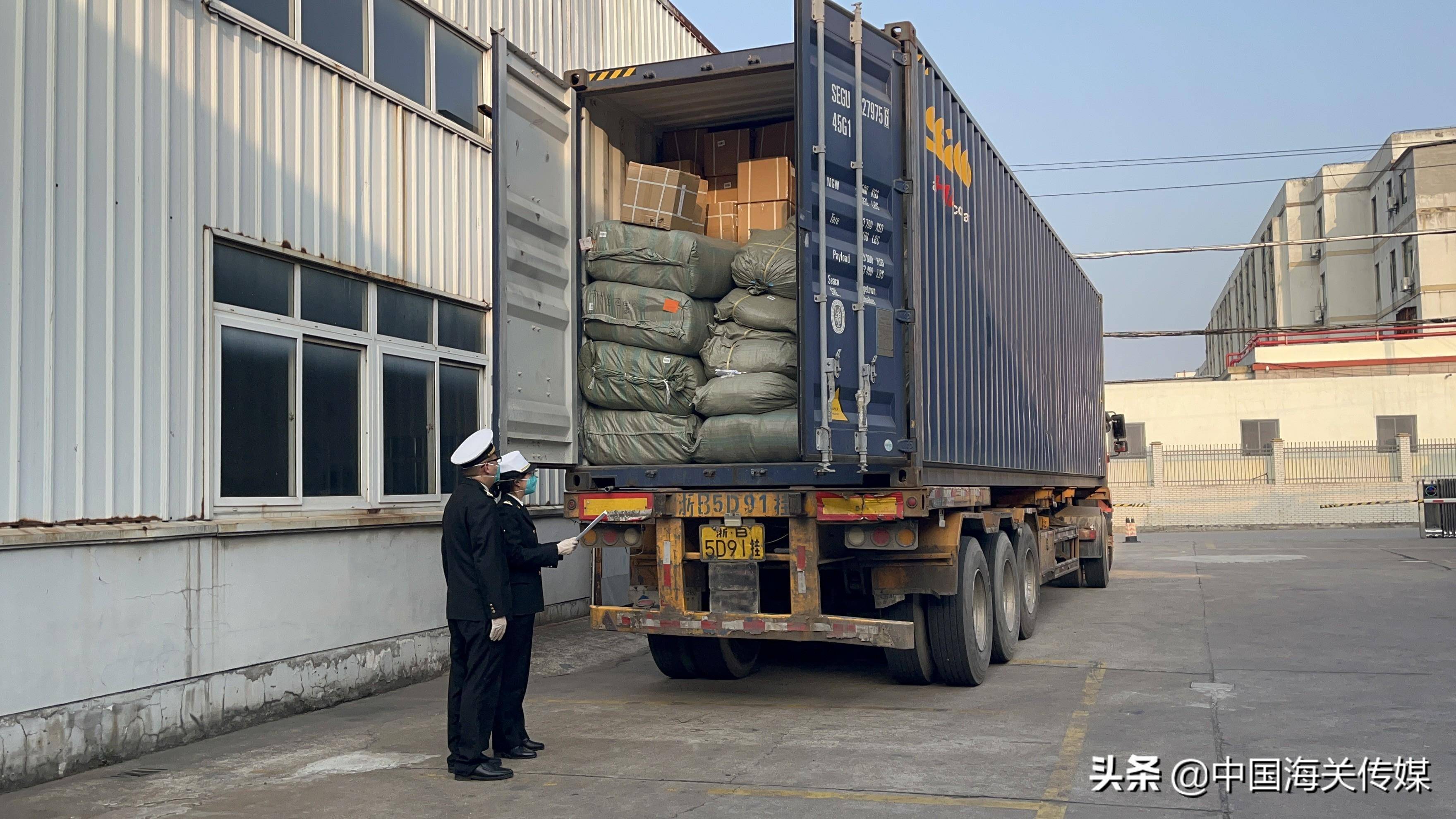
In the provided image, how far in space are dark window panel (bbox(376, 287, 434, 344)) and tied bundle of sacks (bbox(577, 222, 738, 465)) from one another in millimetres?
2161

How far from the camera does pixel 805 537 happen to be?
715 cm

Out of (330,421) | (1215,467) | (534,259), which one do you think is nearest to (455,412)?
(330,421)

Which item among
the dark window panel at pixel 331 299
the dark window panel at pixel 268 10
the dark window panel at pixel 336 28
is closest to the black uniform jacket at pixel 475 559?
the dark window panel at pixel 331 299

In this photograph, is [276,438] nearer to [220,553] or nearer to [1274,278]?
[220,553]

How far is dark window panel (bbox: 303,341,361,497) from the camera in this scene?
27.7ft

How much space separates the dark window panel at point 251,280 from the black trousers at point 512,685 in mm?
3053

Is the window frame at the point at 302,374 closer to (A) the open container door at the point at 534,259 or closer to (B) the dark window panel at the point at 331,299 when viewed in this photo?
(B) the dark window panel at the point at 331,299

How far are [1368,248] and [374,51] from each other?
4989cm

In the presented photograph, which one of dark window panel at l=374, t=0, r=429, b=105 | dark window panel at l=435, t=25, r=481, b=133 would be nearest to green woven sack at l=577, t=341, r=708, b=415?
dark window panel at l=374, t=0, r=429, b=105

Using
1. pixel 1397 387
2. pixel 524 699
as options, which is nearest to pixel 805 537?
pixel 524 699

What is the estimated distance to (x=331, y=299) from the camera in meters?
8.69

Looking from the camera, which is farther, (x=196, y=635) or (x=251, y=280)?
(x=251, y=280)

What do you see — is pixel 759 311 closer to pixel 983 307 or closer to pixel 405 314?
pixel 983 307

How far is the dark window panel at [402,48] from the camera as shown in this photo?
9406 mm
